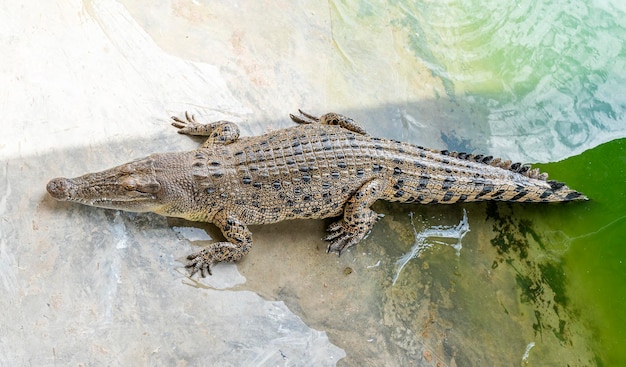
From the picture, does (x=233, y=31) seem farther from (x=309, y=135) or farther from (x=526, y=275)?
(x=526, y=275)

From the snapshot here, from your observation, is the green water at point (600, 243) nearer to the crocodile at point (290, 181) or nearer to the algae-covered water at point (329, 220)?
the algae-covered water at point (329, 220)

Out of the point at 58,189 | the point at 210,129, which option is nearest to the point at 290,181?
the point at 210,129

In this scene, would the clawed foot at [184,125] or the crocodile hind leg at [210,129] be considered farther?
the clawed foot at [184,125]

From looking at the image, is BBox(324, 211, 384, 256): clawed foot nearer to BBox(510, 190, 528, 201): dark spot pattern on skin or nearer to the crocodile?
the crocodile

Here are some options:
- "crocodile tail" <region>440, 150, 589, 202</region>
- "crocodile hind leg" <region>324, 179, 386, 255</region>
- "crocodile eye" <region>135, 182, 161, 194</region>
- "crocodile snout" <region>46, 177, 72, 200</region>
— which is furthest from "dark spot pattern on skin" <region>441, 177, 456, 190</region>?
"crocodile snout" <region>46, 177, 72, 200</region>

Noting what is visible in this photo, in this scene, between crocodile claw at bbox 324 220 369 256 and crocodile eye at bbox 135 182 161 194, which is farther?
crocodile claw at bbox 324 220 369 256

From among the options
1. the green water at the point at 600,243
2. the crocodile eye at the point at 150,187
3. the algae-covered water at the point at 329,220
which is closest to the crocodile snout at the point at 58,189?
the algae-covered water at the point at 329,220

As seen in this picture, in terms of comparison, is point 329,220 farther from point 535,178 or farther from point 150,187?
point 535,178
